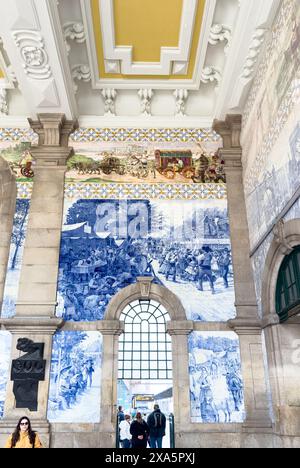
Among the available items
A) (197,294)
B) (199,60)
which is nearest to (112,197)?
(197,294)

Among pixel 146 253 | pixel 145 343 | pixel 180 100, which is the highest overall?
pixel 180 100

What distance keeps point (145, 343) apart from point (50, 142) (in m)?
5.89

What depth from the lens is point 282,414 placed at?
873 cm

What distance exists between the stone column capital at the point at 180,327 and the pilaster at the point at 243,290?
941mm

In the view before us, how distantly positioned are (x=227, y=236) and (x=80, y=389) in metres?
5.06

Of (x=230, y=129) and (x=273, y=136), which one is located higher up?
(x=230, y=129)

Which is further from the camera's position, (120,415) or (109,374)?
(109,374)

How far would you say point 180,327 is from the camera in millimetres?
10148

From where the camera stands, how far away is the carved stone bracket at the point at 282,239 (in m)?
8.27

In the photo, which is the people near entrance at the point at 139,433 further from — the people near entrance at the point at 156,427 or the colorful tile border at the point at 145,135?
the colorful tile border at the point at 145,135

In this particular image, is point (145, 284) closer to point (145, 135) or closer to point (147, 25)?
point (145, 135)

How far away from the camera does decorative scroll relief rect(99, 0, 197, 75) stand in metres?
9.81

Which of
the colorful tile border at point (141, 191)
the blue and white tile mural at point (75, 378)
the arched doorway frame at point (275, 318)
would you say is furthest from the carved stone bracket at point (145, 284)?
the arched doorway frame at point (275, 318)

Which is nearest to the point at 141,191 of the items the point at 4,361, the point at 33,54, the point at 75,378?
the point at 33,54
